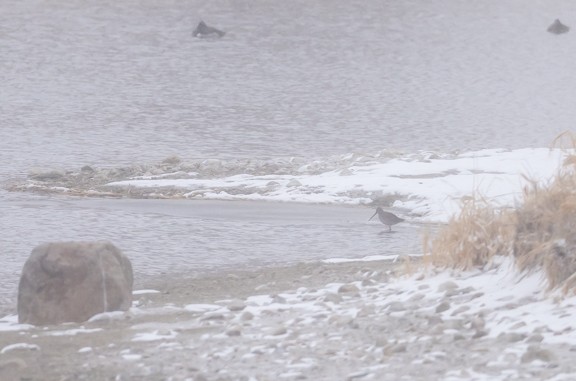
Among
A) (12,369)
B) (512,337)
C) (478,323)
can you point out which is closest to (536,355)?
(512,337)

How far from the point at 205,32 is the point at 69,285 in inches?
1082

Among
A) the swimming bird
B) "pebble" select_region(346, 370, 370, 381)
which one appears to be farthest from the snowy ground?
the swimming bird

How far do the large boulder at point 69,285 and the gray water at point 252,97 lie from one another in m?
1.39

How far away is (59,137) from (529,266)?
15.1m

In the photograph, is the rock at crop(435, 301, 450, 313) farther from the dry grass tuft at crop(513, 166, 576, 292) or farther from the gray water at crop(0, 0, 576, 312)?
the gray water at crop(0, 0, 576, 312)

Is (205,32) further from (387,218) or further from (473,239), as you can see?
(473,239)

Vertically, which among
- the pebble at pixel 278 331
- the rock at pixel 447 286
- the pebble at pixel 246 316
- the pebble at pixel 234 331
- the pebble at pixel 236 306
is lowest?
the pebble at pixel 234 331

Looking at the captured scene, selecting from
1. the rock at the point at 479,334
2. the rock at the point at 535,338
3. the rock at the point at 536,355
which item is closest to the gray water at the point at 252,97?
the rock at the point at 479,334

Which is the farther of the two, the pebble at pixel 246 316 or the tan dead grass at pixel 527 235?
the pebble at pixel 246 316

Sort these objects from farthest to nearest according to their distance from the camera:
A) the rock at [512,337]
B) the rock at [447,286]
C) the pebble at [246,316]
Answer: the pebble at [246,316], the rock at [447,286], the rock at [512,337]

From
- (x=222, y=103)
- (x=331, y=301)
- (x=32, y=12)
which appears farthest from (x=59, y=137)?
(x=32, y=12)

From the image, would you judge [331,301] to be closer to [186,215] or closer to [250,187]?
[186,215]

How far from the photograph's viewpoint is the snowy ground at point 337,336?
6.36m

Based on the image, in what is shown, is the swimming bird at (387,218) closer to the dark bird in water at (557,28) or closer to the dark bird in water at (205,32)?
the dark bird in water at (205,32)
